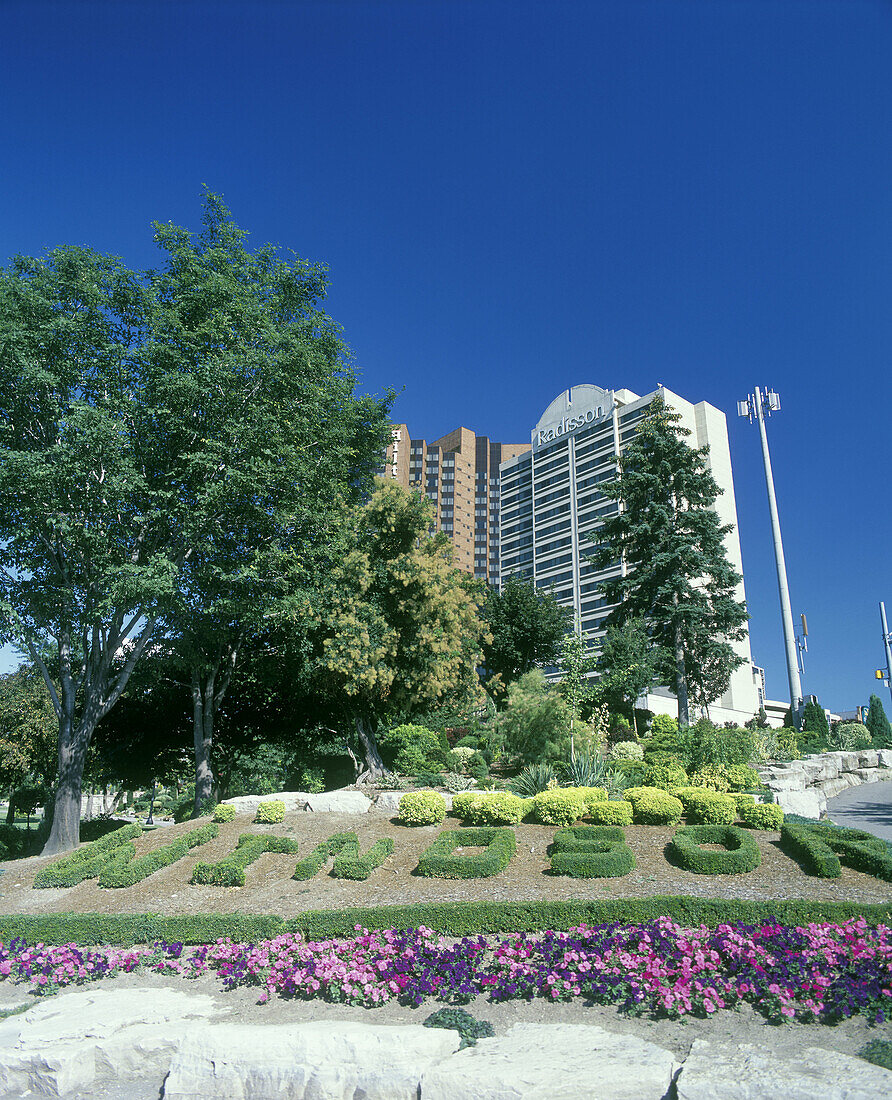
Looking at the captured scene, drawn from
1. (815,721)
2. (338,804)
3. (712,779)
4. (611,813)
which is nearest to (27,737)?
(338,804)

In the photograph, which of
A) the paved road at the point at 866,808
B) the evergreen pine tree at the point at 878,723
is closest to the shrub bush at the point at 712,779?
the paved road at the point at 866,808

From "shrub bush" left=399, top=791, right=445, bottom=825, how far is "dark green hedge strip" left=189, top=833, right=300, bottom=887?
220 centimetres

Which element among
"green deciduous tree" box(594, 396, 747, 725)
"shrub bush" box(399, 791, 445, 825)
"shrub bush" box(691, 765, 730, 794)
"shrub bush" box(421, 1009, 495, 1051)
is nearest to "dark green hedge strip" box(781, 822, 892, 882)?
"shrub bush" box(691, 765, 730, 794)

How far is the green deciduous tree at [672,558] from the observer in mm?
27891

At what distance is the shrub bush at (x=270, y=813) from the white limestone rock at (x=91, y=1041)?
737 centimetres

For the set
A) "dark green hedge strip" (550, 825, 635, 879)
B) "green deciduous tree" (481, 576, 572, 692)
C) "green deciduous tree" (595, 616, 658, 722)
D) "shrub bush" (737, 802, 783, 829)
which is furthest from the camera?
"green deciduous tree" (481, 576, 572, 692)

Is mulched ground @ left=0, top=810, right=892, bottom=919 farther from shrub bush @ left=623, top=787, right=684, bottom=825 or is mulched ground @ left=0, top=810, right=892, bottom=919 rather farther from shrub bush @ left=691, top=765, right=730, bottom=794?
shrub bush @ left=691, top=765, right=730, bottom=794

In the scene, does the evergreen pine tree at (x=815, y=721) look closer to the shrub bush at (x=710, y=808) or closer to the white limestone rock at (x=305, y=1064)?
the shrub bush at (x=710, y=808)

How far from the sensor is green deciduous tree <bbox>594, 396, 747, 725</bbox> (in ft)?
91.5

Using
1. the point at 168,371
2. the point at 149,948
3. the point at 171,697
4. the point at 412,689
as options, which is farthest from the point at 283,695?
the point at 149,948

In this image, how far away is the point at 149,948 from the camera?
885 centimetres

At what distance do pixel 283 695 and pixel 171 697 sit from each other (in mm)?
3915

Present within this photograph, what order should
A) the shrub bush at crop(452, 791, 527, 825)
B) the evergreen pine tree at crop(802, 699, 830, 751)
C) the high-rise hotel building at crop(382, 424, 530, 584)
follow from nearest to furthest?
the shrub bush at crop(452, 791, 527, 825), the evergreen pine tree at crop(802, 699, 830, 751), the high-rise hotel building at crop(382, 424, 530, 584)

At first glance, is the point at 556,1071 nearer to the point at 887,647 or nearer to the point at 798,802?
the point at 798,802
